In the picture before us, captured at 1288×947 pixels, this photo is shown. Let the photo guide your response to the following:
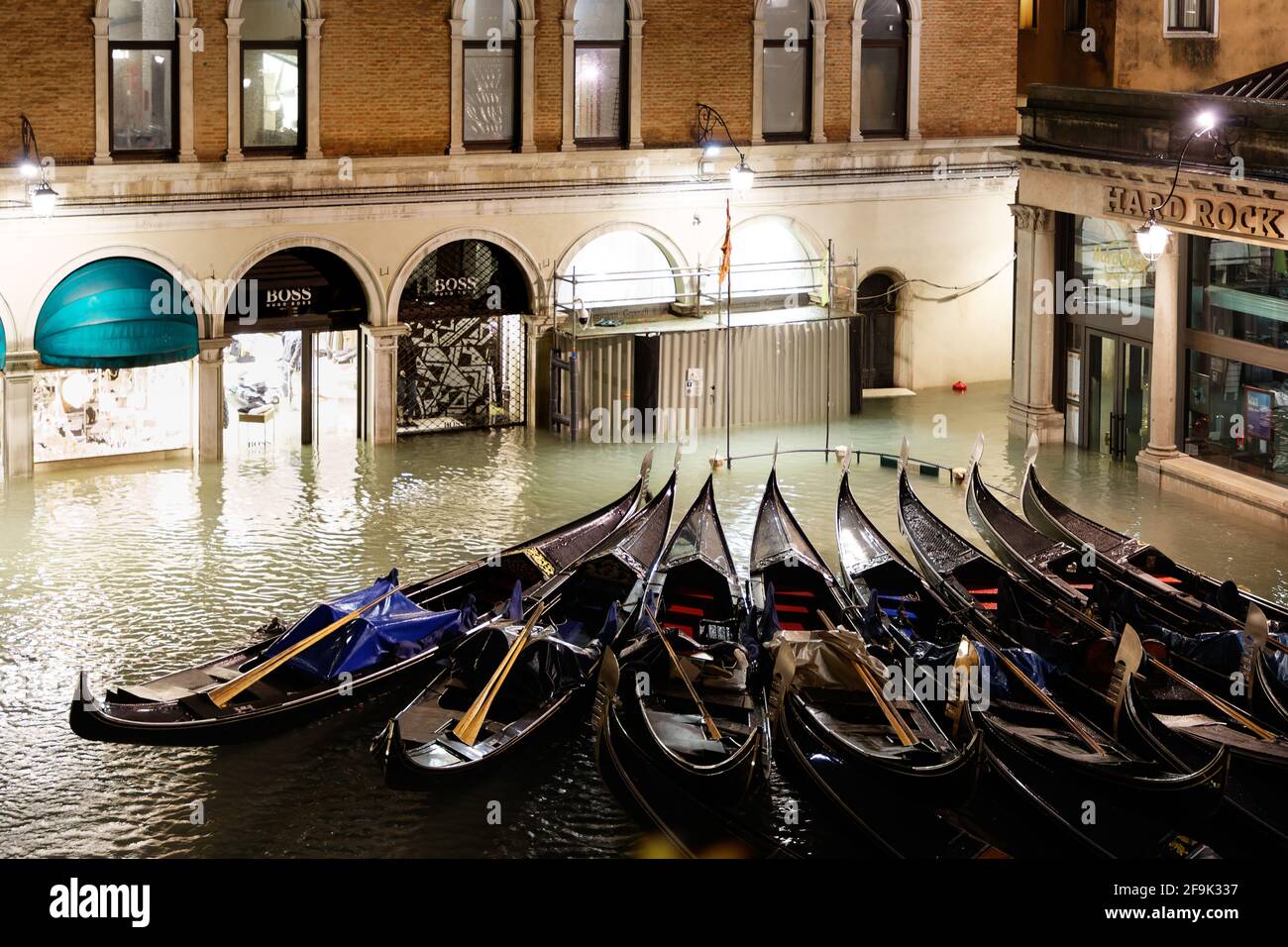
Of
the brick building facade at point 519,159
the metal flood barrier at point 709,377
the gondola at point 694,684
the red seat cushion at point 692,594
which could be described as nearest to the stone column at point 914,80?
the brick building facade at point 519,159

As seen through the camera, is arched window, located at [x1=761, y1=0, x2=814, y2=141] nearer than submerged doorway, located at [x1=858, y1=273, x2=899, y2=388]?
Yes

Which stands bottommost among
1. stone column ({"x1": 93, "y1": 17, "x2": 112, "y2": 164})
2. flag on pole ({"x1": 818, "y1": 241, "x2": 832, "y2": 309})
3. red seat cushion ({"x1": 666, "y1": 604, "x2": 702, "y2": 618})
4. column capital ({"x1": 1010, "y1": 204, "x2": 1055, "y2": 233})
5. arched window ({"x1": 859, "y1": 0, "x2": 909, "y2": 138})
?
red seat cushion ({"x1": 666, "y1": 604, "x2": 702, "y2": 618})

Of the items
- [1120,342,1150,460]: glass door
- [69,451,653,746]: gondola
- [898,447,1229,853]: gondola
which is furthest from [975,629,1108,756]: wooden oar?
[1120,342,1150,460]: glass door

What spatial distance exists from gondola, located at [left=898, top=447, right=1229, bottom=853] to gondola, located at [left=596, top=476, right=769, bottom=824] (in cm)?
212

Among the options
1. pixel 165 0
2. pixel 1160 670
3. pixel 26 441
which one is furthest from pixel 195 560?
pixel 1160 670

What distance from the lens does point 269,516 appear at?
2411cm

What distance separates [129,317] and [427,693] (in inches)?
424

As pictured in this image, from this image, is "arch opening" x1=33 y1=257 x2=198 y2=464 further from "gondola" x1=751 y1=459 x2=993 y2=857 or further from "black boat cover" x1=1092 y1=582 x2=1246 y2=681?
"black boat cover" x1=1092 y1=582 x2=1246 y2=681

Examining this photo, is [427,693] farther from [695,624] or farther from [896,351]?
[896,351]

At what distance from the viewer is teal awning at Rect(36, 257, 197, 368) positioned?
992 inches

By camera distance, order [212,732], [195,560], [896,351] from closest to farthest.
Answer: [212,732], [195,560], [896,351]

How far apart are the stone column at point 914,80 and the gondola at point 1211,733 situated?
13.9 m

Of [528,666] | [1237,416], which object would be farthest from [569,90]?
[528,666]
